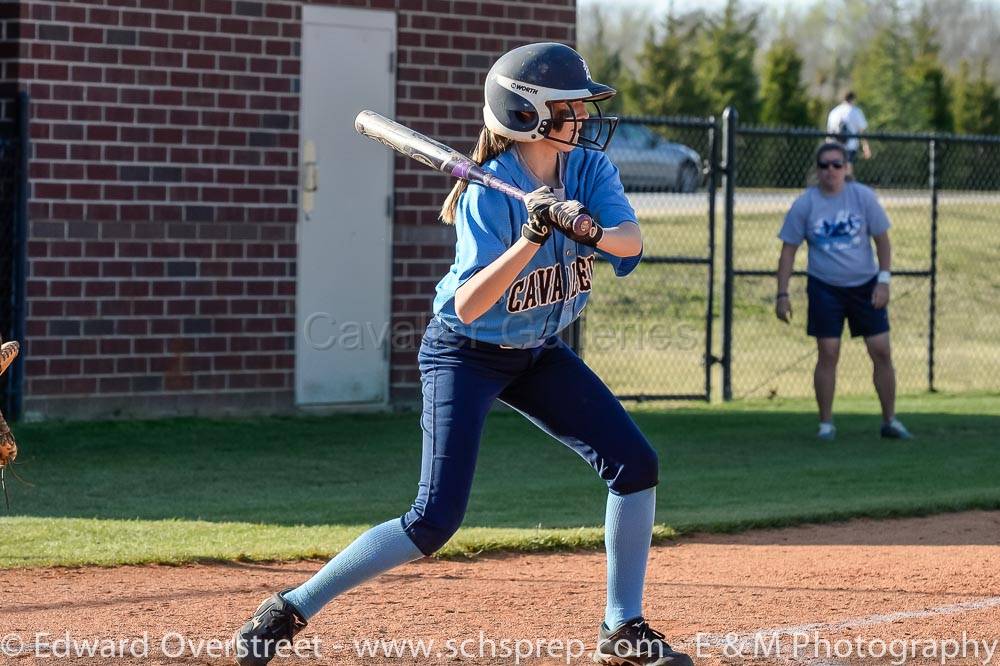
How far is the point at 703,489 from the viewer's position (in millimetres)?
9148

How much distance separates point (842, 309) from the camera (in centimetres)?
1094

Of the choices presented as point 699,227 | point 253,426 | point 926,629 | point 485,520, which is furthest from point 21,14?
point 699,227

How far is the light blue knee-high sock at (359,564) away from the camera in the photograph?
470cm

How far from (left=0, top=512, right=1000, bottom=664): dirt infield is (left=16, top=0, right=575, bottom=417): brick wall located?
484 centimetres

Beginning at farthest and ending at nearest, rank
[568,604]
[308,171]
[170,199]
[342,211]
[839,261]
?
[342,211]
[308,171]
[170,199]
[839,261]
[568,604]

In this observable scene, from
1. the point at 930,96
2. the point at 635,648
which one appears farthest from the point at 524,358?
the point at 930,96

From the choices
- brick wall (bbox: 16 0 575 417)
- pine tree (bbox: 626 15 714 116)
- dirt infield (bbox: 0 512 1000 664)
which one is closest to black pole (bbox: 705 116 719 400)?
brick wall (bbox: 16 0 575 417)

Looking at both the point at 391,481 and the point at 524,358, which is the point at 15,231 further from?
the point at 524,358

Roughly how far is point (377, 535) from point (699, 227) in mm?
18393

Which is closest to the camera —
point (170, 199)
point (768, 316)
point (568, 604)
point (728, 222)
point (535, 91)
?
point (535, 91)

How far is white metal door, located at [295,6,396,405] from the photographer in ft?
38.8

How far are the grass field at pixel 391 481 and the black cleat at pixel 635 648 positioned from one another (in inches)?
91.3

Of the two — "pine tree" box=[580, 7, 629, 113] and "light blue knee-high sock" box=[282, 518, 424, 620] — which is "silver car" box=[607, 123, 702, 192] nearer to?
"pine tree" box=[580, 7, 629, 113]

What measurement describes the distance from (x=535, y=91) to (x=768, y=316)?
53.9 feet
